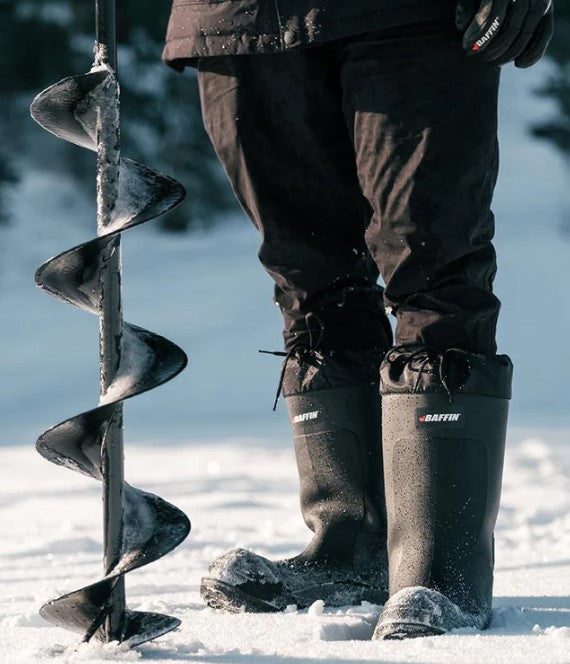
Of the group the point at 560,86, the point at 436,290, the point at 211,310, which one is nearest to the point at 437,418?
the point at 436,290

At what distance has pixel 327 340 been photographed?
2084mm

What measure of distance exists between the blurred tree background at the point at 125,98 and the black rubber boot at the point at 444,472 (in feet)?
32.4

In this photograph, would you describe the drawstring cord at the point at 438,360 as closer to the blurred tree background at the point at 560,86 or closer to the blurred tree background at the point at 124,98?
the blurred tree background at the point at 124,98

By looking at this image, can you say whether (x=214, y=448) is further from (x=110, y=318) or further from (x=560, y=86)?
(x=560, y=86)

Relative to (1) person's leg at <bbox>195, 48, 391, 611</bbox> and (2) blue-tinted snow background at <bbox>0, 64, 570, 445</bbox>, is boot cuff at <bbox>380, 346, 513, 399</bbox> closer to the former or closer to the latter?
(1) person's leg at <bbox>195, 48, 391, 611</bbox>

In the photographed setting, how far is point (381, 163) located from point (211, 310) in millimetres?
7808

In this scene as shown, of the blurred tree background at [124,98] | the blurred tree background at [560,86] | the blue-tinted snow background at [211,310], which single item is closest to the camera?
the blue-tinted snow background at [211,310]

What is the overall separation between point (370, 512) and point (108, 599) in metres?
0.60

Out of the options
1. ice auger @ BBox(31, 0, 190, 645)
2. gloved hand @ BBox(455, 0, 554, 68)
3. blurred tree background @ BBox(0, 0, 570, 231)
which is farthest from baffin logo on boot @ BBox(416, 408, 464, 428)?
blurred tree background @ BBox(0, 0, 570, 231)

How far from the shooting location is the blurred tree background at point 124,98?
1165cm

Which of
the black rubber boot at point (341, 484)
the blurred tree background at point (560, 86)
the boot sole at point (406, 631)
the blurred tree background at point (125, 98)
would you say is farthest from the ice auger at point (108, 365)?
the blurred tree background at point (560, 86)

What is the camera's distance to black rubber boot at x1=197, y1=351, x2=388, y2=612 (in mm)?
2037

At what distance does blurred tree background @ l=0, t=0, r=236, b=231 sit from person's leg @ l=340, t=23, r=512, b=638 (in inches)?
386

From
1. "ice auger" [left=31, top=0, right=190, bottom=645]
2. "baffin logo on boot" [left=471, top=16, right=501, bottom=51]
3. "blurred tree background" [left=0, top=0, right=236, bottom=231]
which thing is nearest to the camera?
"ice auger" [left=31, top=0, right=190, bottom=645]
